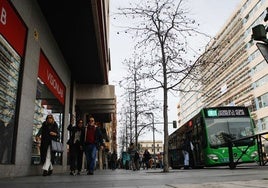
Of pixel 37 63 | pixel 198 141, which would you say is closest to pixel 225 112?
pixel 198 141

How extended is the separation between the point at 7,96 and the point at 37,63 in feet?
8.38

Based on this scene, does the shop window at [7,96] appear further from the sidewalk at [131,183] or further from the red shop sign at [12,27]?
the sidewalk at [131,183]

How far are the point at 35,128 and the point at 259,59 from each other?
160 ft

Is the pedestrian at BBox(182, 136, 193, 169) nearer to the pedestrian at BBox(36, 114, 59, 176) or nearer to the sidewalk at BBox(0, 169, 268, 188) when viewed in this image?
the pedestrian at BBox(36, 114, 59, 176)

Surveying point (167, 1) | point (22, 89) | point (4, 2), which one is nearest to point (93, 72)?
point (167, 1)

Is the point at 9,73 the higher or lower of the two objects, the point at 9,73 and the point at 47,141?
the higher

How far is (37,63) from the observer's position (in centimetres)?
1016

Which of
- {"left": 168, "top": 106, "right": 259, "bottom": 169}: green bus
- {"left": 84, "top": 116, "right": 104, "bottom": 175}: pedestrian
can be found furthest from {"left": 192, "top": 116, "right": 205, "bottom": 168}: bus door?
{"left": 84, "top": 116, "right": 104, "bottom": 175}: pedestrian

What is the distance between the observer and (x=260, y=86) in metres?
52.2

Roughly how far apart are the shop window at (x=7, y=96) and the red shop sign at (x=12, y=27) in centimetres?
18

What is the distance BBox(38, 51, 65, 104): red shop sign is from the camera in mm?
10961

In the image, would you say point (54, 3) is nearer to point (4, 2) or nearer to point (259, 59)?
point (4, 2)

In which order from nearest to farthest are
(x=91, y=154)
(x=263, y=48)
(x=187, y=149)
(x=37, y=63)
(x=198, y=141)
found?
(x=263, y=48), (x=91, y=154), (x=37, y=63), (x=198, y=141), (x=187, y=149)

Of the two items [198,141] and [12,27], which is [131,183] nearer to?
[12,27]
